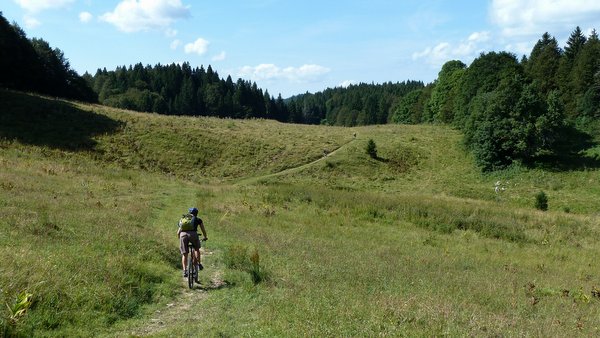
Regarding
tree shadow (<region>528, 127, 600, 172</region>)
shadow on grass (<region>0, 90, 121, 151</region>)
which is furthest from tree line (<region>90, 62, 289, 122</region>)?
tree shadow (<region>528, 127, 600, 172</region>)

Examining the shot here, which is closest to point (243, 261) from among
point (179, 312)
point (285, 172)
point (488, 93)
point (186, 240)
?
point (186, 240)

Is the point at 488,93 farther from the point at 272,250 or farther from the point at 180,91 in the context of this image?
the point at 180,91

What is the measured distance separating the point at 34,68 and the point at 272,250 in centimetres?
7451

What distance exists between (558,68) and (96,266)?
84988mm

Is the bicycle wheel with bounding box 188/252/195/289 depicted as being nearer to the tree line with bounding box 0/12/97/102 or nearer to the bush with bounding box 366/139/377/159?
the bush with bounding box 366/139/377/159

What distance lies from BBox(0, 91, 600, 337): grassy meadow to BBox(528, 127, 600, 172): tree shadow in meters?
1.57

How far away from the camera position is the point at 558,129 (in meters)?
52.3

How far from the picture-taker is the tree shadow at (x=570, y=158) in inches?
1927

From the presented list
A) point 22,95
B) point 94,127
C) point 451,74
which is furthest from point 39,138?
point 451,74

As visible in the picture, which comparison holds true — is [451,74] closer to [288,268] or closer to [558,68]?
[558,68]

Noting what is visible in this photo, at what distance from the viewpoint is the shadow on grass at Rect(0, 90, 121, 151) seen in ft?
143

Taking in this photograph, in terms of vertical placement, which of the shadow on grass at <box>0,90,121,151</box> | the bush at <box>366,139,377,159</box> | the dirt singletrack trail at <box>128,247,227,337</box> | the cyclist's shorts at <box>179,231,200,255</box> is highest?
the shadow on grass at <box>0,90,121,151</box>

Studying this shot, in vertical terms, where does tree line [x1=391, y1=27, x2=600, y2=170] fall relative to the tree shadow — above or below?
above

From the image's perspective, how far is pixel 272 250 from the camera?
16203mm
